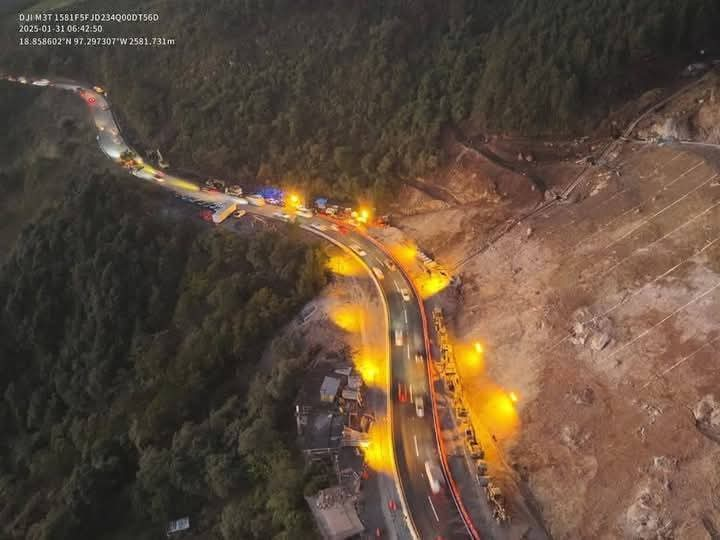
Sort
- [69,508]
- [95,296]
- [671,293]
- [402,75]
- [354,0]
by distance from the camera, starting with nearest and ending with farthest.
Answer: [671,293] < [69,508] < [95,296] < [402,75] < [354,0]

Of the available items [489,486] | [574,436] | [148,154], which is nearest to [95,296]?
[148,154]

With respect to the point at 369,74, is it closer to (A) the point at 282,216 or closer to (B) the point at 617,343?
(A) the point at 282,216

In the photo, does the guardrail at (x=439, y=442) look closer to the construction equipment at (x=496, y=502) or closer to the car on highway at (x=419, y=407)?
the car on highway at (x=419, y=407)

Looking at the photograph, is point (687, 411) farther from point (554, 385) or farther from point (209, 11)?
point (209, 11)

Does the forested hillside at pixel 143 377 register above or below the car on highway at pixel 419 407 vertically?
above

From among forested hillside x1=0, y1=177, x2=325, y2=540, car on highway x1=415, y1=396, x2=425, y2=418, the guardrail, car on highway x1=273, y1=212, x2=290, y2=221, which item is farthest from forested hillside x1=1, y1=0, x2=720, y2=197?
car on highway x1=415, y1=396, x2=425, y2=418

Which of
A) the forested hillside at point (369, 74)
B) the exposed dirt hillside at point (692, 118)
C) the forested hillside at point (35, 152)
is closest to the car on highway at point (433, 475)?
the forested hillside at point (369, 74)

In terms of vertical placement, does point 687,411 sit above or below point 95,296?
below
